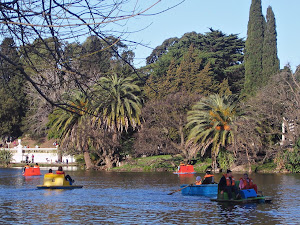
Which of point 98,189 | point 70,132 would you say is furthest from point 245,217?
point 70,132

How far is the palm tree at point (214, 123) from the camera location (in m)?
47.2

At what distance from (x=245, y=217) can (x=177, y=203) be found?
4.95 m

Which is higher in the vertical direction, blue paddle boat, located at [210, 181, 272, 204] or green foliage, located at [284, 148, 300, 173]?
green foliage, located at [284, 148, 300, 173]

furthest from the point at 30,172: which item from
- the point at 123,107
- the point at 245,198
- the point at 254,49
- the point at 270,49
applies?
the point at 270,49

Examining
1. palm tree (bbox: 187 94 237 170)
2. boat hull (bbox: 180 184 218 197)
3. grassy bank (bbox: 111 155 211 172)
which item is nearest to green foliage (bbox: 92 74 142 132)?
grassy bank (bbox: 111 155 211 172)

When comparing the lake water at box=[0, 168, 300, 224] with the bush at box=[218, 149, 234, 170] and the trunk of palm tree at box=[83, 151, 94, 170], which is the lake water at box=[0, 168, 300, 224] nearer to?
the bush at box=[218, 149, 234, 170]

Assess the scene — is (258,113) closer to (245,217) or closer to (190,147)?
(190,147)

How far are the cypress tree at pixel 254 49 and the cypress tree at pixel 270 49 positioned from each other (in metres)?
0.87

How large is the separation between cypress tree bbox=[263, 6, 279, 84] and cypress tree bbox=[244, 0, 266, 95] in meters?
0.87

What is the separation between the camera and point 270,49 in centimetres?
6322

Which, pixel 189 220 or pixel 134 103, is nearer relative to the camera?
pixel 189 220

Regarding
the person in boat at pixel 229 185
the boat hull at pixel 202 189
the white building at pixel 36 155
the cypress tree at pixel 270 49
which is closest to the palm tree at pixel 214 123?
the cypress tree at pixel 270 49

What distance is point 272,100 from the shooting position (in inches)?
1796

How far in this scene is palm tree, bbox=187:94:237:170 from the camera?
47219 mm
